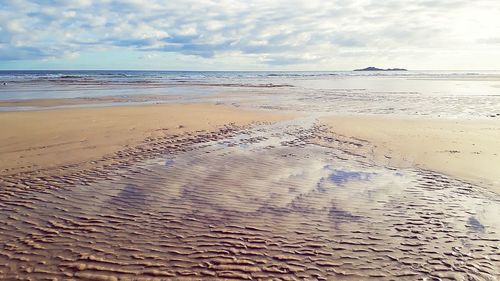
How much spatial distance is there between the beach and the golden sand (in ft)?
0.30

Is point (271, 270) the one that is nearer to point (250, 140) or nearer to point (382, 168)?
point (382, 168)

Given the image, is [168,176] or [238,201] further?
[168,176]

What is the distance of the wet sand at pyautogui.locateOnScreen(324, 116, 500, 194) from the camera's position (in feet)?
29.6

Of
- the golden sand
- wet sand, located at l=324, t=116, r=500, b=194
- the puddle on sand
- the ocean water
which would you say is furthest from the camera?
the ocean water

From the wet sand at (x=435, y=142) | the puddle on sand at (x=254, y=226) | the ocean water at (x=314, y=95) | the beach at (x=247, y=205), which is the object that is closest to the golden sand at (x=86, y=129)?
the beach at (x=247, y=205)

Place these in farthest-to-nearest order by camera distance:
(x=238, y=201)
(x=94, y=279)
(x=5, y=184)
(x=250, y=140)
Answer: (x=250, y=140), (x=5, y=184), (x=238, y=201), (x=94, y=279)

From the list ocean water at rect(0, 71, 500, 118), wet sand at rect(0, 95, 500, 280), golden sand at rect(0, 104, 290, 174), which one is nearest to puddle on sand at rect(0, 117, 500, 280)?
wet sand at rect(0, 95, 500, 280)

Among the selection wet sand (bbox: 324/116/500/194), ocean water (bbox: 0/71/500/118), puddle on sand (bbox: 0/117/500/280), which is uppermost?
ocean water (bbox: 0/71/500/118)

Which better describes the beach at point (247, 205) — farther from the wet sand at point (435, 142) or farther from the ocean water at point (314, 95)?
the ocean water at point (314, 95)

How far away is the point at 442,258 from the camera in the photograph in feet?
16.1

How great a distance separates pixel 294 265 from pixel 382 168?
5.12 meters

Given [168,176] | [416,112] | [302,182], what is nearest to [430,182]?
[302,182]

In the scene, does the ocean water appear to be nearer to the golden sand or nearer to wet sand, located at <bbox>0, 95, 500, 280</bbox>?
the golden sand

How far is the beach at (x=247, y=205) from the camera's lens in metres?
4.73
